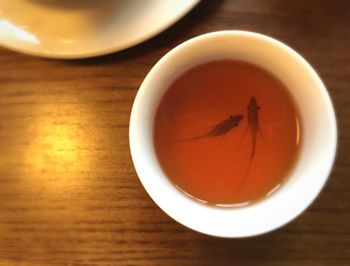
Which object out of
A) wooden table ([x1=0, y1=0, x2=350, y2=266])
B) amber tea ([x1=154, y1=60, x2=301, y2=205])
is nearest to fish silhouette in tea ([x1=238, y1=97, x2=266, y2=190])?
amber tea ([x1=154, y1=60, x2=301, y2=205])

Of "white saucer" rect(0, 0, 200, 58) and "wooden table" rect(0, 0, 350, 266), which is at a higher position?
"white saucer" rect(0, 0, 200, 58)

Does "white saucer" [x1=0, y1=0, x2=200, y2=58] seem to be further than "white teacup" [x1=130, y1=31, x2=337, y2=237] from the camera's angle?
Yes

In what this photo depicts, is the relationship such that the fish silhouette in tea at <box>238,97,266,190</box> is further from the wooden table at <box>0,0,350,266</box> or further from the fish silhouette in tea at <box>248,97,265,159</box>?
the wooden table at <box>0,0,350,266</box>

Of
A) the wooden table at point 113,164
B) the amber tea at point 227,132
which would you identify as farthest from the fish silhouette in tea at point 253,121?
the wooden table at point 113,164

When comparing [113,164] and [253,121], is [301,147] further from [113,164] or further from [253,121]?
[113,164]

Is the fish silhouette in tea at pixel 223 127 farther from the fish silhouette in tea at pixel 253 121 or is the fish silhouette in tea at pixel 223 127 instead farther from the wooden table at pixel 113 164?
the wooden table at pixel 113 164

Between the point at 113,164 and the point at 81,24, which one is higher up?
the point at 81,24

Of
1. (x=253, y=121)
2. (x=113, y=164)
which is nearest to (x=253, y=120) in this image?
(x=253, y=121)
